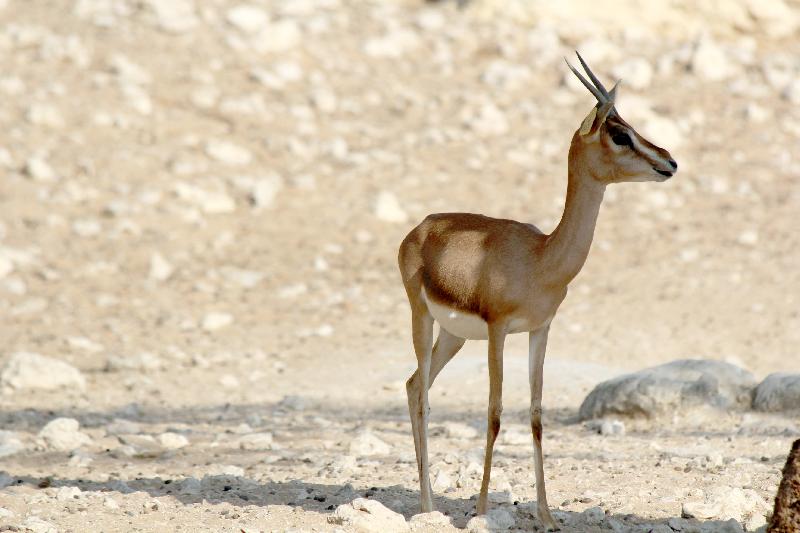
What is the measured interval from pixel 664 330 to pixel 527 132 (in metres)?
4.89

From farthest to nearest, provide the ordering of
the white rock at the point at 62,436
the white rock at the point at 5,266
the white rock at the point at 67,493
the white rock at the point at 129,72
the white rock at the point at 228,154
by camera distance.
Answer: the white rock at the point at 129,72
the white rock at the point at 228,154
the white rock at the point at 5,266
the white rock at the point at 62,436
the white rock at the point at 67,493

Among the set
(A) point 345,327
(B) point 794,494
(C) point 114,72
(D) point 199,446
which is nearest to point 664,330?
(A) point 345,327

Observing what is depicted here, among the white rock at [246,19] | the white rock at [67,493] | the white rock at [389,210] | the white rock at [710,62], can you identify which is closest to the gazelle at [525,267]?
the white rock at [67,493]

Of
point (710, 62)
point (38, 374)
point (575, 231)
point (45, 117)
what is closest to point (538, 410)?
point (575, 231)

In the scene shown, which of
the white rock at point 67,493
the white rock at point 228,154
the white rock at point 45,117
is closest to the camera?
the white rock at point 67,493

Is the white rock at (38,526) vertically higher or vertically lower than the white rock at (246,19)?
lower

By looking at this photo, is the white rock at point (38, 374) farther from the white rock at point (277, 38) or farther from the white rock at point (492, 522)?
the white rock at point (277, 38)

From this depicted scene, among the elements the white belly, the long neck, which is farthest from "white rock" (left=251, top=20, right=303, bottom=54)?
the long neck

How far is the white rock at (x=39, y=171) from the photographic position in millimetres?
13836

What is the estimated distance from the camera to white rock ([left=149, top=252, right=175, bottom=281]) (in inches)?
492

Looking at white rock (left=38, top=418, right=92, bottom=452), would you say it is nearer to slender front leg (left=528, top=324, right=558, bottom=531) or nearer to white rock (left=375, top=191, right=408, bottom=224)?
slender front leg (left=528, top=324, right=558, bottom=531)

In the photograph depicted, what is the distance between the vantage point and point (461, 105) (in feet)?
52.4

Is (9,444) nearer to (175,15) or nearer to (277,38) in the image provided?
(277,38)

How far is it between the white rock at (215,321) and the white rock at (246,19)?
6.30 meters
